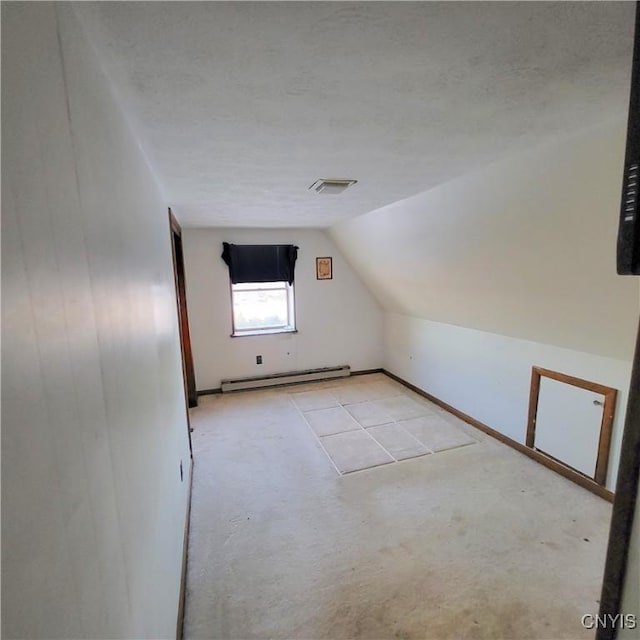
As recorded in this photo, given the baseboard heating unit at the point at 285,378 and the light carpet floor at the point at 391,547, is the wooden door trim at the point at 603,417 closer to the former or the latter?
the light carpet floor at the point at 391,547

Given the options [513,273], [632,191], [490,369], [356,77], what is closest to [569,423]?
[490,369]

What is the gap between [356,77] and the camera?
3.18ft

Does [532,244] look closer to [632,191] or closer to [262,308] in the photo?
[632,191]

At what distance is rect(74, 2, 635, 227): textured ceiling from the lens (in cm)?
74

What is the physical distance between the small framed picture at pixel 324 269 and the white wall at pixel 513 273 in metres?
0.47

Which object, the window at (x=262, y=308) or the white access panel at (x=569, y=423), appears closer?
the white access panel at (x=569, y=423)

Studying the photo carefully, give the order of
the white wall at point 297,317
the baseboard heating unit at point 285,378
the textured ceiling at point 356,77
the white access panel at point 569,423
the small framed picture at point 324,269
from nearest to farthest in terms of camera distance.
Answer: the textured ceiling at point 356,77
the white access panel at point 569,423
the white wall at point 297,317
the baseboard heating unit at point 285,378
the small framed picture at point 324,269

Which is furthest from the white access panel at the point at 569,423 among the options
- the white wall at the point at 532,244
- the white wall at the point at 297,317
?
the white wall at the point at 297,317

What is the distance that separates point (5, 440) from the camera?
36 cm

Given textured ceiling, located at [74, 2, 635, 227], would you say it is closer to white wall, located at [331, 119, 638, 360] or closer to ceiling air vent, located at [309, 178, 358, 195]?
white wall, located at [331, 119, 638, 360]

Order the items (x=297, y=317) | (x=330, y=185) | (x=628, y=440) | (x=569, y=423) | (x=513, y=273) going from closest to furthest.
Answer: (x=628, y=440), (x=330, y=185), (x=513, y=273), (x=569, y=423), (x=297, y=317)

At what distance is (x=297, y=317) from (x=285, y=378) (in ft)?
2.79

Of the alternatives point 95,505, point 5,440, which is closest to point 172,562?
point 95,505

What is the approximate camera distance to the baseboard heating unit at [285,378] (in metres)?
4.41
